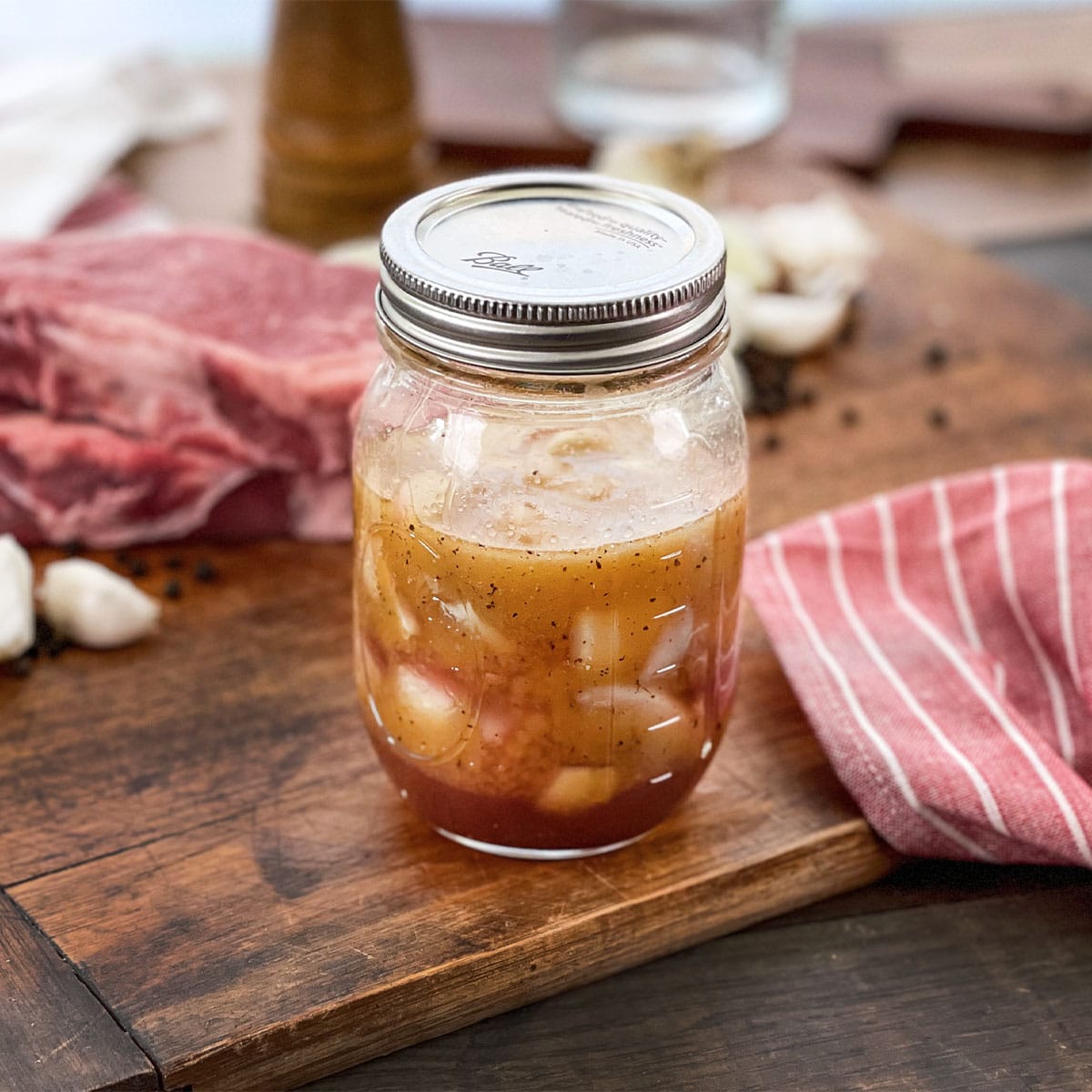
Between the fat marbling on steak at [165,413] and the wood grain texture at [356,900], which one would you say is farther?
the fat marbling on steak at [165,413]

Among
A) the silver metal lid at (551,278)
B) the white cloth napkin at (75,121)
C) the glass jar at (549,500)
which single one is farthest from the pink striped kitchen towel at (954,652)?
the white cloth napkin at (75,121)

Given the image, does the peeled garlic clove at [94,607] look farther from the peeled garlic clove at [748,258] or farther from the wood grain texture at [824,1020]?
the peeled garlic clove at [748,258]

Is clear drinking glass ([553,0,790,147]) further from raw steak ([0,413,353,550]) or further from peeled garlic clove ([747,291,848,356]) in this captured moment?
raw steak ([0,413,353,550])

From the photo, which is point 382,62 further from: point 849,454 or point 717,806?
point 717,806

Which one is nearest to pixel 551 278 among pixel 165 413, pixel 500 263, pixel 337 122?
pixel 500 263

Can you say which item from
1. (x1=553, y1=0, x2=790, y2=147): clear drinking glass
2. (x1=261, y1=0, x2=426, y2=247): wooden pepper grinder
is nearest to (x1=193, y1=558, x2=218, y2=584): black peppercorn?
(x1=261, y1=0, x2=426, y2=247): wooden pepper grinder

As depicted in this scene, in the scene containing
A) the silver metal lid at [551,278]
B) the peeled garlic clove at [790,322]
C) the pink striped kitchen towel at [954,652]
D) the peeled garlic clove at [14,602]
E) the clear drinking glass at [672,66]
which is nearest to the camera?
the silver metal lid at [551,278]

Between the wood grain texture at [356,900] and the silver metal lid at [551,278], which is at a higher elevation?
the silver metal lid at [551,278]
